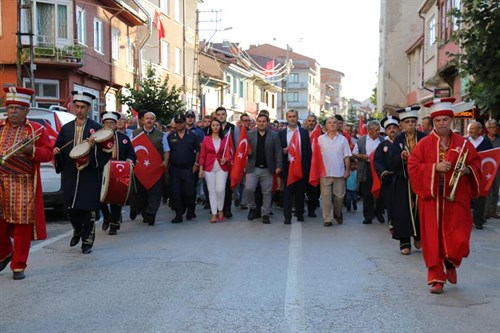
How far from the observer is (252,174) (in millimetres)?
11766

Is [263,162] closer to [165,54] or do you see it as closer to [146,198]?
[146,198]

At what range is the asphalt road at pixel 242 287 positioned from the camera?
17.5 ft

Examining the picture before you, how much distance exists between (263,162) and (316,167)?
3.16ft

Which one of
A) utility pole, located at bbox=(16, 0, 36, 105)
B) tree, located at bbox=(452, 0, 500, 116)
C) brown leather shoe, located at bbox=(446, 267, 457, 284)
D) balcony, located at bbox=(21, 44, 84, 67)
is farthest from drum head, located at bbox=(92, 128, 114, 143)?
balcony, located at bbox=(21, 44, 84, 67)

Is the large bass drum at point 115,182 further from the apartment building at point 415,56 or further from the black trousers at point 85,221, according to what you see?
the apartment building at point 415,56

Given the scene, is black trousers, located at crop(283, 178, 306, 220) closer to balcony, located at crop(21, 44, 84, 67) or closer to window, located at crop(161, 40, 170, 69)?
balcony, located at crop(21, 44, 84, 67)

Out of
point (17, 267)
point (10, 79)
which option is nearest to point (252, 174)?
point (17, 267)

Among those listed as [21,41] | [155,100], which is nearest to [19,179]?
[21,41]

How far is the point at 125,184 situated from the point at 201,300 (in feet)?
12.1

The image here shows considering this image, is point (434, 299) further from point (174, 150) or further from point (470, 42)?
point (470, 42)

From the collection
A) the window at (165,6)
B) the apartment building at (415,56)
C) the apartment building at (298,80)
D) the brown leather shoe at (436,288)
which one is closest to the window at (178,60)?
the window at (165,6)

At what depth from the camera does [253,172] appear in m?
11.8

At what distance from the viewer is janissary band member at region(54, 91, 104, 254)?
8172 mm

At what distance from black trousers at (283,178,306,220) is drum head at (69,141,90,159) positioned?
4.45 meters
